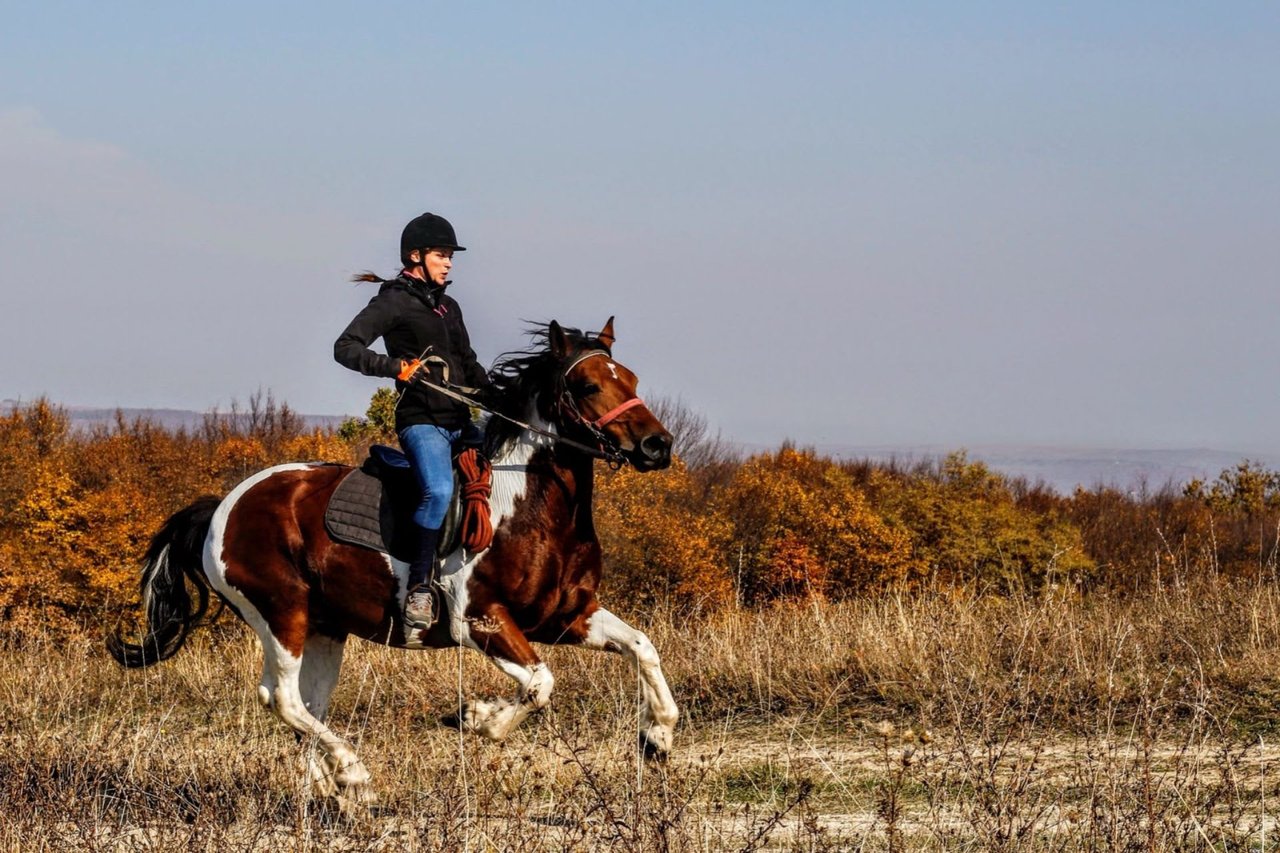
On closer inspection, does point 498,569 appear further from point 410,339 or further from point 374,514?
point 410,339

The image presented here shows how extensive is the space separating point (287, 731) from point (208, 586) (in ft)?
3.30

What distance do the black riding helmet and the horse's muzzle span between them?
5.50 feet

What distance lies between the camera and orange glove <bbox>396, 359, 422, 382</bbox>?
25.2ft

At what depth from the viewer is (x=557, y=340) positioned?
312 inches

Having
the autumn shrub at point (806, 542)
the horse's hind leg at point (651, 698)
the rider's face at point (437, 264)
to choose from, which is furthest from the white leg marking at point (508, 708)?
the autumn shrub at point (806, 542)

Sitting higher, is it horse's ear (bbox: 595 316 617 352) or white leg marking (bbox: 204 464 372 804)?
horse's ear (bbox: 595 316 617 352)

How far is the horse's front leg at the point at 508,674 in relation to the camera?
24.1 feet

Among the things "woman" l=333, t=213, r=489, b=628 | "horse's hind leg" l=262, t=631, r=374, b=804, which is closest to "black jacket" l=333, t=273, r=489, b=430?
"woman" l=333, t=213, r=489, b=628

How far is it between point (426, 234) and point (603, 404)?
53.7 inches

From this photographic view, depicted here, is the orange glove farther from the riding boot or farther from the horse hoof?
the horse hoof

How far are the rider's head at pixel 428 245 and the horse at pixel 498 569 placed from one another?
643mm

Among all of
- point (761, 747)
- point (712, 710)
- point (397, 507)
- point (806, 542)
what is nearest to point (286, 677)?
point (397, 507)

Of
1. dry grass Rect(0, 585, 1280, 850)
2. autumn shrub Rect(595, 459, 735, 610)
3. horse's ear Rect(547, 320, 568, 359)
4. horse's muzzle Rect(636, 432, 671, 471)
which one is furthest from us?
autumn shrub Rect(595, 459, 735, 610)

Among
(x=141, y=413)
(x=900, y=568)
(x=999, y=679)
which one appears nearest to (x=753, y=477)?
(x=900, y=568)
